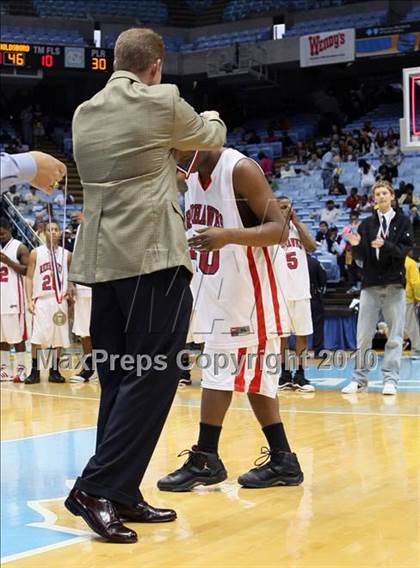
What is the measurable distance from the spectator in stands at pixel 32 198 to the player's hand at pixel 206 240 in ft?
11.3

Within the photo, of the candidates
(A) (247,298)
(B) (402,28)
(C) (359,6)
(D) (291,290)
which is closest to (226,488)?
(A) (247,298)

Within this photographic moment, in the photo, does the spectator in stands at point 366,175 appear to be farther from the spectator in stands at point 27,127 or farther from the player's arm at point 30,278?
the player's arm at point 30,278

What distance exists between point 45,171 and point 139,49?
89 centimetres

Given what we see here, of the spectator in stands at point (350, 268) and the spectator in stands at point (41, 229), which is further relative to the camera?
the spectator in stands at point (350, 268)

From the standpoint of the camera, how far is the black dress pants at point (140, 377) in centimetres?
327

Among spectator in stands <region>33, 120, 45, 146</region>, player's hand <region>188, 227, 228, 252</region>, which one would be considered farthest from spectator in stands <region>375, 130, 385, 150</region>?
player's hand <region>188, 227, 228, 252</region>

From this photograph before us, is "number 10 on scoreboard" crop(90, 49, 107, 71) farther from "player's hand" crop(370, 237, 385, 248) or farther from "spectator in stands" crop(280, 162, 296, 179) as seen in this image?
"player's hand" crop(370, 237, 385, 248)

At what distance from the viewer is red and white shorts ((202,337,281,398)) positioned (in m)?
4.23

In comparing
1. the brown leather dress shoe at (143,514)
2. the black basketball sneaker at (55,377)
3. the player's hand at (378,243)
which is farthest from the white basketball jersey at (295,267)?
the brown leather dress shoe at (143,514)

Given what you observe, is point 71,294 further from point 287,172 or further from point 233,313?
point 287,172

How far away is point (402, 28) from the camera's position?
22953 millimetres

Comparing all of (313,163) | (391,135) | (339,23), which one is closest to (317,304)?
(313,163)

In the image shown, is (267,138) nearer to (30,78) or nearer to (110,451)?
(30,78)

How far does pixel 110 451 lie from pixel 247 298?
123 cm
